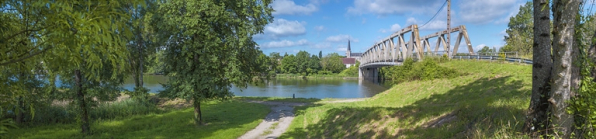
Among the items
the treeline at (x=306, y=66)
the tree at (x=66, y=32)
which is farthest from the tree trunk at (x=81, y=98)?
the treeline at (x=306, y=66)

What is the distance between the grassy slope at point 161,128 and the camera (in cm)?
1234

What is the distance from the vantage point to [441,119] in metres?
7.71

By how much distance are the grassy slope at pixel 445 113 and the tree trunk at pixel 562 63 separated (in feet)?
2.26

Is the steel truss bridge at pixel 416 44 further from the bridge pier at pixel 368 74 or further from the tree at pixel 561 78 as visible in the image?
the bridge pier at pixel 368 74

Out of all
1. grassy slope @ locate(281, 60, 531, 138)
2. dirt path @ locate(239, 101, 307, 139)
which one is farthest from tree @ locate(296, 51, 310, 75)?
dirt path @ locate(239, 101, 307, 139)

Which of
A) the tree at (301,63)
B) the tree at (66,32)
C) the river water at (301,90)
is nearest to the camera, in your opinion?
the tree at (66,32)

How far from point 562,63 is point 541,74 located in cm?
78

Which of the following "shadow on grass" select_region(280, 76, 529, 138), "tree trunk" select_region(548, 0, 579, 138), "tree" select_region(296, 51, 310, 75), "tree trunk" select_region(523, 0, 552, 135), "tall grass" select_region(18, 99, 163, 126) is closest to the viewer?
"tree trunk" select_region(548, 0, 579, 138)

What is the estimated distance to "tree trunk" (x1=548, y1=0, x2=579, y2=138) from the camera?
4.14 m

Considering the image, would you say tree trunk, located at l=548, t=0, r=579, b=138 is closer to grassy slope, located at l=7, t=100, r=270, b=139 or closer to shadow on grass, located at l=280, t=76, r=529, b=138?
shadow on grass, located at l=280, t=76, r=529, b=138

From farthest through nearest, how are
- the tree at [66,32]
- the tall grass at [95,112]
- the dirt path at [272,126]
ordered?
the tall grass at [95,112], the dirt path at [272,126], the tree at [66,32]

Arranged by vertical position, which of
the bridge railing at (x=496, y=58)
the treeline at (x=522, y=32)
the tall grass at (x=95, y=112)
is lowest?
the tall grass at (x=95, y=112)

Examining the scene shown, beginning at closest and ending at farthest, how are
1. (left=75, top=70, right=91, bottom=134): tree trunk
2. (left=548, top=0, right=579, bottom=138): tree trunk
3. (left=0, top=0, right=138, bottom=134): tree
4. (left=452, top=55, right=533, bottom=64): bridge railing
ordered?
1. (left=0, top=0, right=138, bottom=134): tree
2. (left=548, top=0, right=579, bottom=138): tree trunk
3. (left=75, top=70, right=91, bottom=134): tree trunk
4. (left=452, top=55, right=533, bottom=64): bridge railing

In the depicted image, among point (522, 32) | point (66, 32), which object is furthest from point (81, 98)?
point (522, 32)
